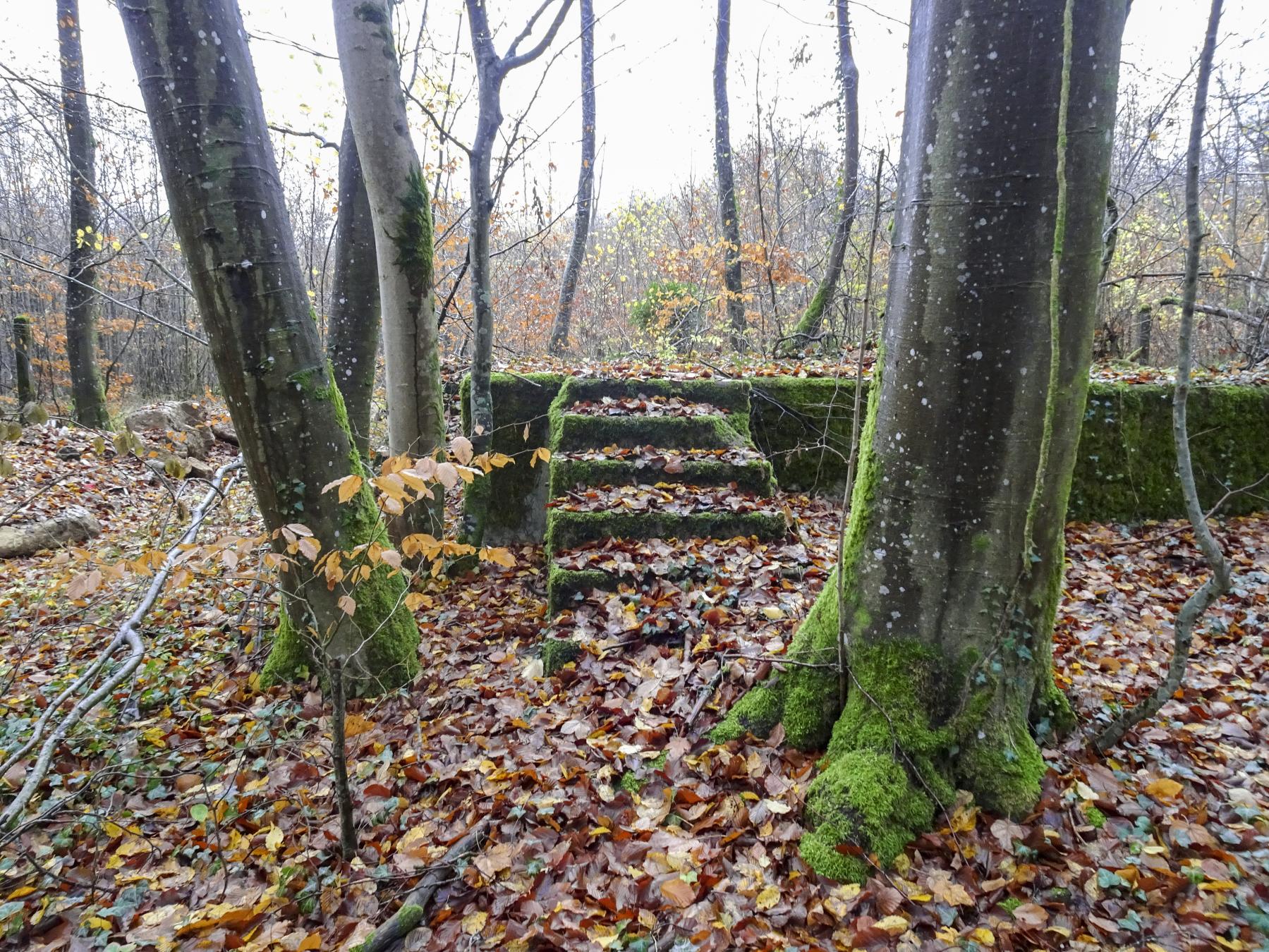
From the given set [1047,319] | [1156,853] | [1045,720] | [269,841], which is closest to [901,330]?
[1047,319]

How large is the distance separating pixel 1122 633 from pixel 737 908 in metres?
3.04

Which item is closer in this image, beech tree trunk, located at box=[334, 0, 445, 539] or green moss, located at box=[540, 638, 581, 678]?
green moss, located at box=[540, 638, 581, 678]

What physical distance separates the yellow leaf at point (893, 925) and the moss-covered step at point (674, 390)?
4519 millimetres

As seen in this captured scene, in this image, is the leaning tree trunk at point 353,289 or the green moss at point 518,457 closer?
the leaning tree trunk at point 353,289

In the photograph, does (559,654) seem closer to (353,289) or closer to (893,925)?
(893,925)

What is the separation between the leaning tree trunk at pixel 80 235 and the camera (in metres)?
9.48

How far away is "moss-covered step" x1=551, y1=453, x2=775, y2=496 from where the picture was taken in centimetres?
496

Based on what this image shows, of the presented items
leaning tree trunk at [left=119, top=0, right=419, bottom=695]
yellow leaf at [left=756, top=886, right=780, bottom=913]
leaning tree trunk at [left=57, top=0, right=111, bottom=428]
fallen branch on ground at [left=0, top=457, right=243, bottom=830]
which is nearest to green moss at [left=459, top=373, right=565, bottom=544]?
leaning tree trunk at [left=119, top=0, right=419, bottom=695]

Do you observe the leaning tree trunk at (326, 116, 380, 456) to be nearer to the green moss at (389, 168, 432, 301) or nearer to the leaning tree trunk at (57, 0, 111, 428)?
the green moss at (389, 168, 432, 301)

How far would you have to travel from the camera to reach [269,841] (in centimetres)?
271

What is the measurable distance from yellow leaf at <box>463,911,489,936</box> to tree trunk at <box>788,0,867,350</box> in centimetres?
838

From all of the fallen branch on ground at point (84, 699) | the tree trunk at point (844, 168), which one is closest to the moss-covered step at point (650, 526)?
the fallen branch on ground at point (84, 699)

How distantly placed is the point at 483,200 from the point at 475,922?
15.4ft

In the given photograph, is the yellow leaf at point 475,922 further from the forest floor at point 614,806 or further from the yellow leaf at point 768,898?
the yellow leaf at point 768,898
